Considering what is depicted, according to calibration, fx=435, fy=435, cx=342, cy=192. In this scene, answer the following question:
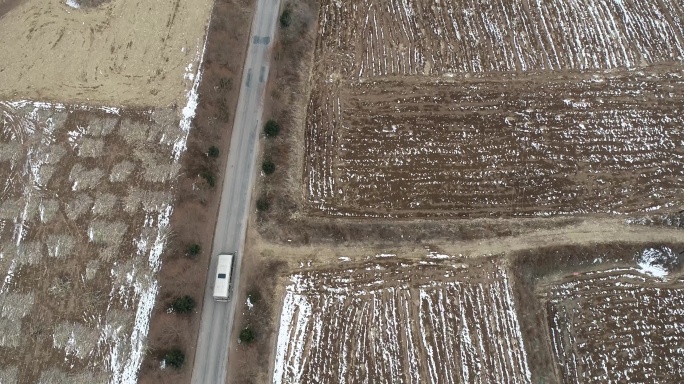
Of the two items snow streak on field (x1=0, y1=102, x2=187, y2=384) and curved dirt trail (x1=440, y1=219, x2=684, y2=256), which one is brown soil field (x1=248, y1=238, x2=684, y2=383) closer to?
curved dirt trail (x1=440, y1=219, x2=684, y2=256)

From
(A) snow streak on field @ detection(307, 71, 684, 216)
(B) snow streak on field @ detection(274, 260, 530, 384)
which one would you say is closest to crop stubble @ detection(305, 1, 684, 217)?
(A) snow streak on field @ detection(307, 71, 684, 216)

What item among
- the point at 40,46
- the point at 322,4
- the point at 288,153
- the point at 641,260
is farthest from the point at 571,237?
the point at 40,46

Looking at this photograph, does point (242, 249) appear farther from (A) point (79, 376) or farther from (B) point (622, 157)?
(B) point (622, 157)

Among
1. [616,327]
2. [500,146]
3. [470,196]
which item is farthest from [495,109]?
[616,327]

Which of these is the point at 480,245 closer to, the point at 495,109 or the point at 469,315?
the point at 469,315

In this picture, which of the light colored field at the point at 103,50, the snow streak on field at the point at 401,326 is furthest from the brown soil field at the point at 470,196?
the light colored field at the point at 103,50

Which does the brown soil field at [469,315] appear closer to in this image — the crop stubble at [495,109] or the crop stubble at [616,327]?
the crop stubble at [616,327]
